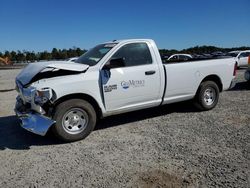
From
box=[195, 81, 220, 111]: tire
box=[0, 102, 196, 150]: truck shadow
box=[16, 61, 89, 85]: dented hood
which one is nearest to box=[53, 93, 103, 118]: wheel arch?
box=[16, 61, 89, 85]: dented hood

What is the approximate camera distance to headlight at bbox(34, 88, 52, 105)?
178 inches

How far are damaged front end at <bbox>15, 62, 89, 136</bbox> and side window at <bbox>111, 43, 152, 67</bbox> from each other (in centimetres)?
92

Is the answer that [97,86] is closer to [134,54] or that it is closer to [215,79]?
[134,54]

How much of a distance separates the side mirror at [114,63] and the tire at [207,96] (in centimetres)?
247

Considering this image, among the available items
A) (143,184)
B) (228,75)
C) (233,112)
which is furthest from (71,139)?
(228,75)

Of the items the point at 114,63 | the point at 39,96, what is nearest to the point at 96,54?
the point at 114,63

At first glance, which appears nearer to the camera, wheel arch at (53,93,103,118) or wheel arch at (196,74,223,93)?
wheel arch at (53,93,103,118)

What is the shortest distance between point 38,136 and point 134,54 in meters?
2.69

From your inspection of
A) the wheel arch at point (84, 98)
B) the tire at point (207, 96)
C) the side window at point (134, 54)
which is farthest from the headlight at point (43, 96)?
the tire at point (207, 96)

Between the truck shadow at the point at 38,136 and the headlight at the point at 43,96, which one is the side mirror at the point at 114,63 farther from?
the truck shadow at the point at 38,136

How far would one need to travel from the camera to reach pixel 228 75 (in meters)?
7.16

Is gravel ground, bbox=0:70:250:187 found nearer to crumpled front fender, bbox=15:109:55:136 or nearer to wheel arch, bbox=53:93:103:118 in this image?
crumpled front fender, bbox=15:109:55:136

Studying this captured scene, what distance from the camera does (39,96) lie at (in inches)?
178

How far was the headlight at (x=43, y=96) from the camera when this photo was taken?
4523mm
